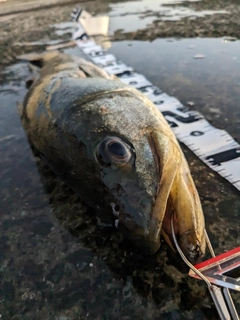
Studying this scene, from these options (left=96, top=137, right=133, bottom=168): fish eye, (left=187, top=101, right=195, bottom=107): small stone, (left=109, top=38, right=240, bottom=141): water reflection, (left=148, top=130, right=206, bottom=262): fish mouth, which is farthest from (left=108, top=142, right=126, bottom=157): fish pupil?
(left=187, top=101, right=195, bottom=107): small stone

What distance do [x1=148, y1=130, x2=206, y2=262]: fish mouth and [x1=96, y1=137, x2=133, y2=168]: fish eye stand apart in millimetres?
181

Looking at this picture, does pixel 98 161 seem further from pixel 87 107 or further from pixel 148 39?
pixel 148 39

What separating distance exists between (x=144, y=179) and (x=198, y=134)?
1.37 metres

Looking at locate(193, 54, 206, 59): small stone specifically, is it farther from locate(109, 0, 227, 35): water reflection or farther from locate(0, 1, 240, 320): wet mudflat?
locate(109, 0, 227, 35): water reflection

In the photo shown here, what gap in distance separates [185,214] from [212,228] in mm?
516

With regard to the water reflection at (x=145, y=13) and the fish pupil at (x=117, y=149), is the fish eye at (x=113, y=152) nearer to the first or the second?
the fish pupil at (x=117, y=149)

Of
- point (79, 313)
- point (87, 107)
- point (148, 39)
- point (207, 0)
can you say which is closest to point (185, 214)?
point (79, 313)

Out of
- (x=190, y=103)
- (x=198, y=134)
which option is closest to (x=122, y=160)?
(x=198, y=134)

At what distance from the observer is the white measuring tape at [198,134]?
2.41m

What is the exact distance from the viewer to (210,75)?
3.91m

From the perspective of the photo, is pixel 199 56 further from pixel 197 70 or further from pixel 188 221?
pixel 188 221

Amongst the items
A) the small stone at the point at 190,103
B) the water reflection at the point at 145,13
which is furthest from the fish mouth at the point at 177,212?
the water reflection at the point at 145,13

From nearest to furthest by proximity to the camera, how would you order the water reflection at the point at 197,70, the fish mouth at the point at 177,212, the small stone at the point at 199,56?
the fish mouth at the point at 177,212 → the water reflection at the point at 197,70 → the small stone at the point at 199,56

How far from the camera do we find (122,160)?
1.69m
